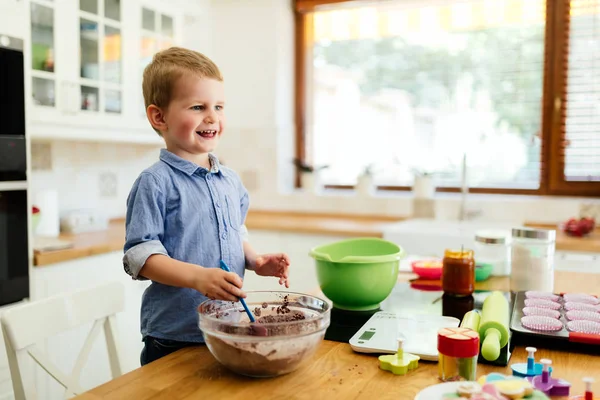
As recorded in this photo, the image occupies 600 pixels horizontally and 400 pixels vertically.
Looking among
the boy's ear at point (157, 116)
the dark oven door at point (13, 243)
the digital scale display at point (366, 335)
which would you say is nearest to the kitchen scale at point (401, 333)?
the digital scale display at point (366, 335)

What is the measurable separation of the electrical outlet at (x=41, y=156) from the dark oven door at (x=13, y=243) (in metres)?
0.67

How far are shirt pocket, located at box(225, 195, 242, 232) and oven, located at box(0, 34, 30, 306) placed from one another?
114 cm

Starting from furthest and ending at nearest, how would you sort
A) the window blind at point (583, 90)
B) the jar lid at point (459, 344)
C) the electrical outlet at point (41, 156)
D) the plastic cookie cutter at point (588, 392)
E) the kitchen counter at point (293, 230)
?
1. the window blind at point (583, 90)
2. the electrical outlet at point (41, 156)
3. the kitchen counter at point (293, 230)
4. the jar lid at point (459, 344)
5. the plastic cookie cutter at point (588, 392)

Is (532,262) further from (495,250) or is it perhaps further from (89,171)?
(89,171)

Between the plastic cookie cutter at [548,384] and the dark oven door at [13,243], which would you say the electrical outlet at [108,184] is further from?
the plastic cookie cutter at [548,384]

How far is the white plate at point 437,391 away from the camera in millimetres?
769

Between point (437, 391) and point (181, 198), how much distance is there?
635 mm

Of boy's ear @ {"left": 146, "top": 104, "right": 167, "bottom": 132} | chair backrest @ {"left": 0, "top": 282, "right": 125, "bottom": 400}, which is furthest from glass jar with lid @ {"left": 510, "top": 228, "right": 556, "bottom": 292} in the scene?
chair backrest @ {"left": 0, "top": 282, "right": 125, "bottom": 400}

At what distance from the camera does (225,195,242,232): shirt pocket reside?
1.26 m

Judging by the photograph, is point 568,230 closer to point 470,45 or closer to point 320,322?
point 470,45

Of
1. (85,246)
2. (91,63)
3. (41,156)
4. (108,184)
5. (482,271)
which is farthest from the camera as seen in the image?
(108,184)

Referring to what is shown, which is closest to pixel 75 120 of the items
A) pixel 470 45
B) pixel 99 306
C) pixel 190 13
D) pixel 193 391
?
pixel 190 13

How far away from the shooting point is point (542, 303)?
3.98 feet

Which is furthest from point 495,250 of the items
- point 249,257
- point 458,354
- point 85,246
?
point 85,246
